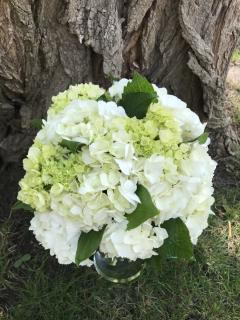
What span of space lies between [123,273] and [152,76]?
2.58 ft

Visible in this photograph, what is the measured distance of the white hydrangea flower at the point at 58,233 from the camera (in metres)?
1.53

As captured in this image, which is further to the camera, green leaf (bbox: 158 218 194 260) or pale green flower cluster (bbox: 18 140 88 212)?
green leaf (bbox: 158 218 194 260)

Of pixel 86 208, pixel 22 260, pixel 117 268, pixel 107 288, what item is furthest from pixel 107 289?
pixel 86 208

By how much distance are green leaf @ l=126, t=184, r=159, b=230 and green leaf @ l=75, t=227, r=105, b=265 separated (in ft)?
0.44

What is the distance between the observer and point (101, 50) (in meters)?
1.96

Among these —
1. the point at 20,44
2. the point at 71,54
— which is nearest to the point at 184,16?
the point at 71,54

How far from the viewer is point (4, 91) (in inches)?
81.0

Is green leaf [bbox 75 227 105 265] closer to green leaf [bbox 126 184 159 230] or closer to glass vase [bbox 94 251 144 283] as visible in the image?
green leaf [bbox 126 184 159 230]

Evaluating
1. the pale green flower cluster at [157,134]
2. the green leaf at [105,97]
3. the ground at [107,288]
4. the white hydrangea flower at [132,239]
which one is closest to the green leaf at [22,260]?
the ground at [107,288]

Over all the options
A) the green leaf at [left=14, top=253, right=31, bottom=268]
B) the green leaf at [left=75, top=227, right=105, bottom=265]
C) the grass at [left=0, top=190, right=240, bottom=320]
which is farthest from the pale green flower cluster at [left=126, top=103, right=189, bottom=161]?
the green leaf at [left=14, top=253, right=31, bottom=268]

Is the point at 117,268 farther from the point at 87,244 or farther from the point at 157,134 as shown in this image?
the point at 157,134

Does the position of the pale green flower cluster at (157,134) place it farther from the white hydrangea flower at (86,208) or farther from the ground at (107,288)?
the ground at (107,288)

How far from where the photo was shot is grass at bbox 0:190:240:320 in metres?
2.10

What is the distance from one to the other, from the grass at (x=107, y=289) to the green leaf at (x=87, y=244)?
2.05 feet
